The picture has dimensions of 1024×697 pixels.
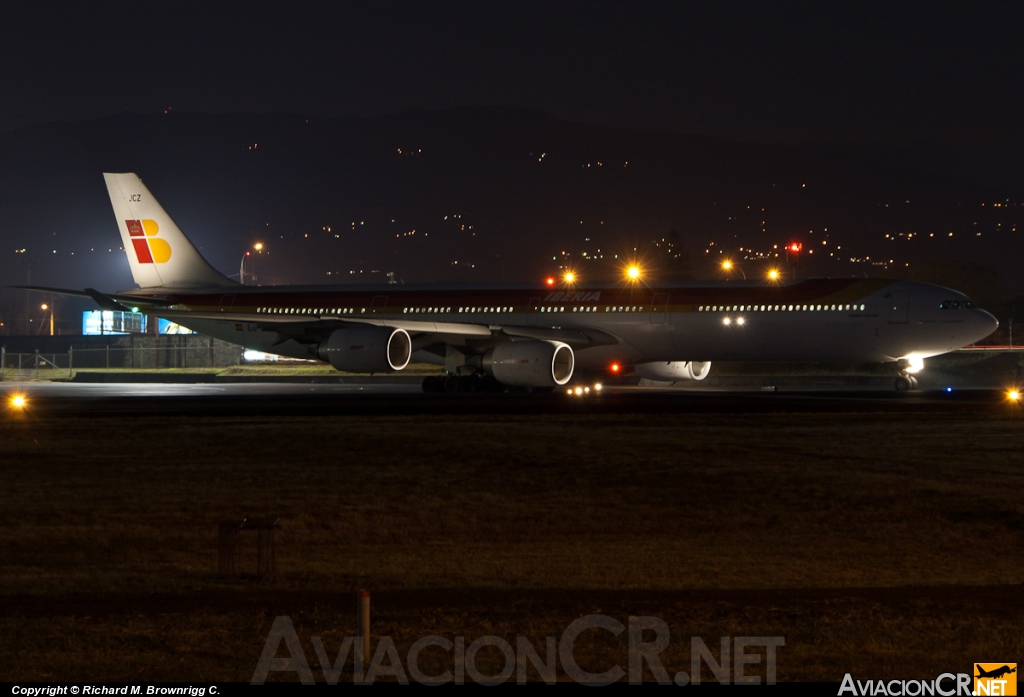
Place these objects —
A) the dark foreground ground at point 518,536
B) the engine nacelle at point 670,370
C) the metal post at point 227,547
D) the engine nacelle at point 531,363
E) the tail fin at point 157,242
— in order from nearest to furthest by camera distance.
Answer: the dark foreground ground at point 518,536 → the metal post at point 227,547 → the engine nacelle at point 531,363 → the engine nacelle at point 670,370 → the tail fin at point 157,242

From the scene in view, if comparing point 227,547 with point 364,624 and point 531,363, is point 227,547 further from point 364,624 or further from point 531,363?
point 531,363

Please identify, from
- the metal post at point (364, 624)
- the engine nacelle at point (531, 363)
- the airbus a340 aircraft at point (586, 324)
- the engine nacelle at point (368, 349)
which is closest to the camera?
the metal post at point (364, 624)

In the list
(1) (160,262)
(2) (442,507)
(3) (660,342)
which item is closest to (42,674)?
(2) (442,507)

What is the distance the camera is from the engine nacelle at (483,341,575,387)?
3509 centimetres

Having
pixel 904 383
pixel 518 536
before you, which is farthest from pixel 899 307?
pixel 518 536

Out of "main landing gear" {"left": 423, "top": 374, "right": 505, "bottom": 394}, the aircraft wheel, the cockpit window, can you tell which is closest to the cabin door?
the cockpit window

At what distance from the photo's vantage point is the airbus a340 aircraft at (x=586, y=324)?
3572 centimetres

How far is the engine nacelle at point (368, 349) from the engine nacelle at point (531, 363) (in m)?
2.79

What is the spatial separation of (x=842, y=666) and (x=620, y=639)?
1617 mm

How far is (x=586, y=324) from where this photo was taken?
38.9 meters

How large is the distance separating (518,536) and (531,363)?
2132cm

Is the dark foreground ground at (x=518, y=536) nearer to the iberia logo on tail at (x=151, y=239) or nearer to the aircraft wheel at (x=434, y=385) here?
the aircraft wheel at (x=434, y=385)

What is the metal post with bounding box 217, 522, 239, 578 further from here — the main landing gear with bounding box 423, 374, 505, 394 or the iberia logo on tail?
the iberia logo on tail

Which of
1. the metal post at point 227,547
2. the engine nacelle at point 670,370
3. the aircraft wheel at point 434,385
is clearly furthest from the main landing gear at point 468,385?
the metal post at point 227,547
